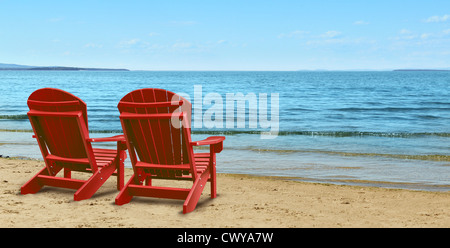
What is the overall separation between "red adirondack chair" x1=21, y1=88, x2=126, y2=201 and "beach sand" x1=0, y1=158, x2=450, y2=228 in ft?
0.61

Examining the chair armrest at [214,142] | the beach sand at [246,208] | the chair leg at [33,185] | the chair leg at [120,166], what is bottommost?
the beach sand at [246,208]

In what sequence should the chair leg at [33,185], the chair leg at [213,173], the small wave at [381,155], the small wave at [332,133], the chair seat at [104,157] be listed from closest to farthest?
the chair leg at [213,173]
the chair seat at [104,157]
the chair leg at [33,185]
the small wave at [381,155]
the small wave at [332,133]

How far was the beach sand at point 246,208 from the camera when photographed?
4.21 metres

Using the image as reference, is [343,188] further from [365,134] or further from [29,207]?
[365,134]

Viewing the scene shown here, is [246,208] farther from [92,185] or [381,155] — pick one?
[381,155]

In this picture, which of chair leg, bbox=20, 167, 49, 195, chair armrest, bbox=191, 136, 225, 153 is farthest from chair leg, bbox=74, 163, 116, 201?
chair armrest, bbox=191, 136, 225, 153

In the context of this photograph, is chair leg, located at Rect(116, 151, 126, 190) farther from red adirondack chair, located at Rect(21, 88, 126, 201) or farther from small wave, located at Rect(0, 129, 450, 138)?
small wave, located at Rect(0, 129, 450, 138)

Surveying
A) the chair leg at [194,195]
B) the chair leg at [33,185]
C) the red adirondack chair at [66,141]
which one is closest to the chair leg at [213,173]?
the chair leg at [194,195]

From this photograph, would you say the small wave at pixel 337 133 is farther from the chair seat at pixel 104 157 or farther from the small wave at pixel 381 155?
the chair seat at pixel 104 157

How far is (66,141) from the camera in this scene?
489 cm

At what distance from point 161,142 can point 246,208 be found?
114cm

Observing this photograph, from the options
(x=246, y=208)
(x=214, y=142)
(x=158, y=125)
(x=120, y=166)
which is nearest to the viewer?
(x=158, y=125)

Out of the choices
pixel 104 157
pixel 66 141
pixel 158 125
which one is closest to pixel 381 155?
pixel 104 157

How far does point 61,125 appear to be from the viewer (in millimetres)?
4801
